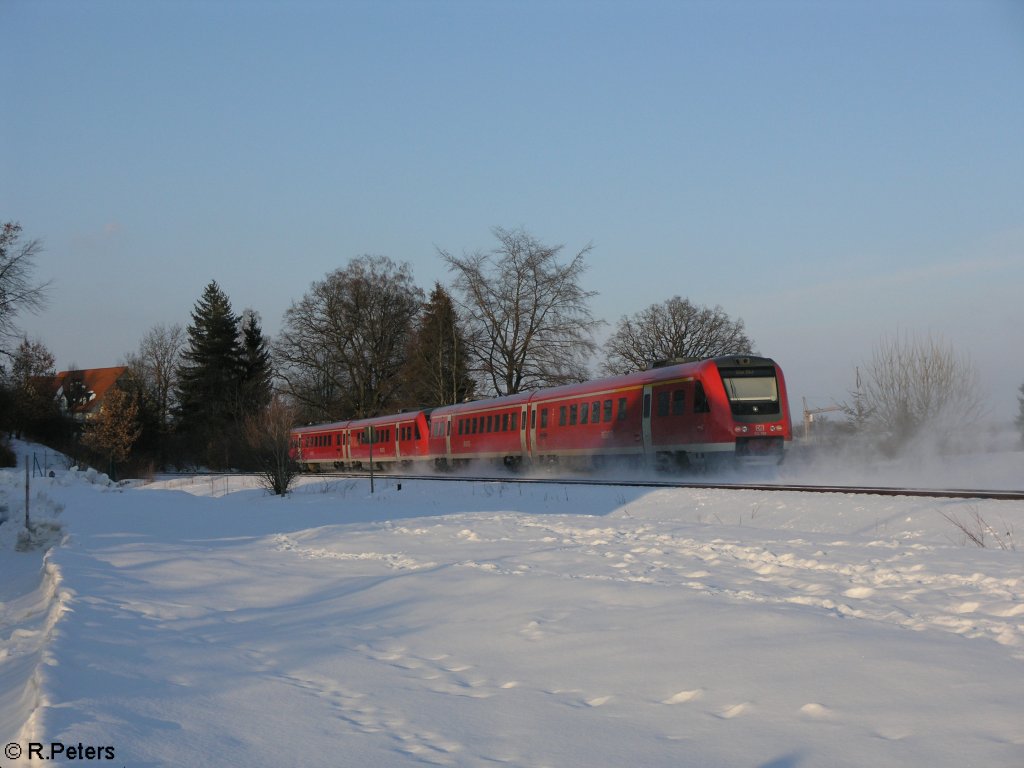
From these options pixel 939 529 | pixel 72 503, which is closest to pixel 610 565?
pixel 939 529

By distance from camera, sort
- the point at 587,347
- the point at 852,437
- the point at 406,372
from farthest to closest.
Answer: the point at 406,372 → the point at 587,347 → the point at 852,437

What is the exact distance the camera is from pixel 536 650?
252 inches

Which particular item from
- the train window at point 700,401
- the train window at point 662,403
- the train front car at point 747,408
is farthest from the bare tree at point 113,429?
the train front car at point 747,408

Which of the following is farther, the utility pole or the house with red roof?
the house with red roof

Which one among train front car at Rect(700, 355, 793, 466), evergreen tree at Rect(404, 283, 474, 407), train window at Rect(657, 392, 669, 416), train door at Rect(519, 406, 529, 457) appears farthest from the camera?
evergreen tree at Rect(404, 283, 474, 407)

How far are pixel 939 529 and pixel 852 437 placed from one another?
760 inches

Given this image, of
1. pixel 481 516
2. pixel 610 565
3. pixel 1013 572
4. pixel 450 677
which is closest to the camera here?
pixel 450 677

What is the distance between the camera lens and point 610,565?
984cm

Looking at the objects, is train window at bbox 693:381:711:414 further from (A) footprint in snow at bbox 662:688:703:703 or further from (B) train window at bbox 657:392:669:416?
(A) footprint in snow at bbox 662:688:703:703

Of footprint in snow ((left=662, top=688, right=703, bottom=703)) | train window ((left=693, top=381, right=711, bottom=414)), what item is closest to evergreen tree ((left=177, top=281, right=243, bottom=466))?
train window ((left=693, top=381, right=711, bottom=414))

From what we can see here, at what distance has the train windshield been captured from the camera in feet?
74.7

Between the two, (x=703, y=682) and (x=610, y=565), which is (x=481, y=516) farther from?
(x=703, y=682)

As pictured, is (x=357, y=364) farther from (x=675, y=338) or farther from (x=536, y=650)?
(x=536, y=650)

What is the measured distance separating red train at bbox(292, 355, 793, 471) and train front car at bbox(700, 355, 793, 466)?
24 mm
